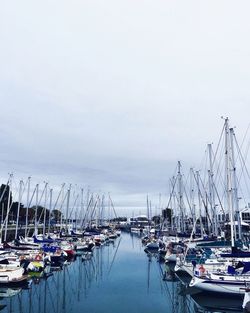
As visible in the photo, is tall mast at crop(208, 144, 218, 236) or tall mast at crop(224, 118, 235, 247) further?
tall mast at crop(208, 144, 218, 236)

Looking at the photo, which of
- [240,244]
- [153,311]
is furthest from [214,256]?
[153,311]

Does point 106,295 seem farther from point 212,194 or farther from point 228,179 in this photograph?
point 212,194

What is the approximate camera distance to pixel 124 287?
32.9 meters

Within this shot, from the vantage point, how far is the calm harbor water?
24.7 m

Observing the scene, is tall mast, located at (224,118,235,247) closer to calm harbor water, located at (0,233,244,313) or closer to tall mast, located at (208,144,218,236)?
calm harbor water, located at (0,233,244,313)

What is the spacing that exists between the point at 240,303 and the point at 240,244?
13.9 m

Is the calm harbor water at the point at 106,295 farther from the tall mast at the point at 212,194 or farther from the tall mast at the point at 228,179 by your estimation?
the tall mast at the point at 212,194

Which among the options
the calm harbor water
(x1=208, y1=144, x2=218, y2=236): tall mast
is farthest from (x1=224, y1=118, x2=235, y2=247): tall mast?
(x1=208, y1=144, x2=218, y2=236): tall mast

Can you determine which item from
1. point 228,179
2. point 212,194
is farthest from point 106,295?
point 212,194

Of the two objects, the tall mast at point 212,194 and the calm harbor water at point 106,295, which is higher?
the tall mast at point 212,194

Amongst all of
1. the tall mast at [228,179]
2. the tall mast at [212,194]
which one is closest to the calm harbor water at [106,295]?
the tall mast at [228,179]

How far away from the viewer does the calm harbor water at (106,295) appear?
81.0 ft

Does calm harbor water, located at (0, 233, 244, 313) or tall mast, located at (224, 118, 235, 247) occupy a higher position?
tall mast, located at (224, 118, 235, 247)

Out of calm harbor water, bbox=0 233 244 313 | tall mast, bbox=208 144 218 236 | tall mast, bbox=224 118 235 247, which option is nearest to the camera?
calm harbor water, bbox=0 233 244 313
